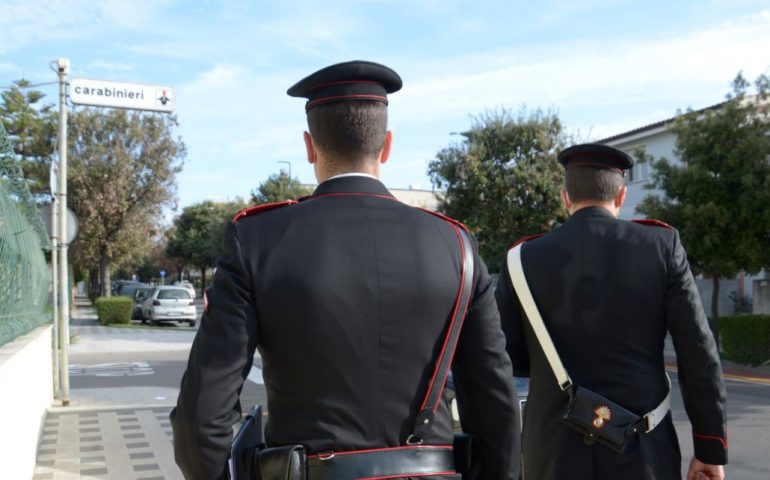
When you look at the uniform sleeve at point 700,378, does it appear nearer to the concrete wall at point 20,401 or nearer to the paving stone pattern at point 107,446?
the concrete wall at point 20,401

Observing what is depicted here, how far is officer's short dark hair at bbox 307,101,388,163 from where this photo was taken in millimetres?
1973

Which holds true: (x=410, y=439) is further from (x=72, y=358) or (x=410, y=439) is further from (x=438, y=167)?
(x=438, y=167)

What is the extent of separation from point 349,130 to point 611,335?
1534mm

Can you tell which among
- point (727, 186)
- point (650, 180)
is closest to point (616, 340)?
point (727, 186)

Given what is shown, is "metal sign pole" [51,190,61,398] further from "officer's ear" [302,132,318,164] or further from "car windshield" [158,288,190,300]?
"car windshield" [158,288,190,300]

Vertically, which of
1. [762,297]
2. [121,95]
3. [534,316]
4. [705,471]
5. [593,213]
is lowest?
[762,297]

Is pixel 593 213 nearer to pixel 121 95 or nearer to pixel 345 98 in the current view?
pixel 345 98

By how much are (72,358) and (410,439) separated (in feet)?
57.7

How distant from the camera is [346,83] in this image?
1990 millimetres

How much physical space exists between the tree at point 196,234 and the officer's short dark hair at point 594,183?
59.2 m

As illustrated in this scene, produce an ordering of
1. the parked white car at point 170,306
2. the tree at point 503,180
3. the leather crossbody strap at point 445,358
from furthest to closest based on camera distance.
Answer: the parked white car at point 170,306 → the tree at point 503,180 → the leather crossbody strap at point 445,358

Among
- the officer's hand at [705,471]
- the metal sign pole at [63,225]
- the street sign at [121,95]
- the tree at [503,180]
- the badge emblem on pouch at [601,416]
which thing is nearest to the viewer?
the officer's hand at [705,471]

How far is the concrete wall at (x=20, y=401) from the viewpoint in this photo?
4684mm

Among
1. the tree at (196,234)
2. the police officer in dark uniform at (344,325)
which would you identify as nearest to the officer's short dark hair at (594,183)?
the police officer in dark uniform at (344,325)
